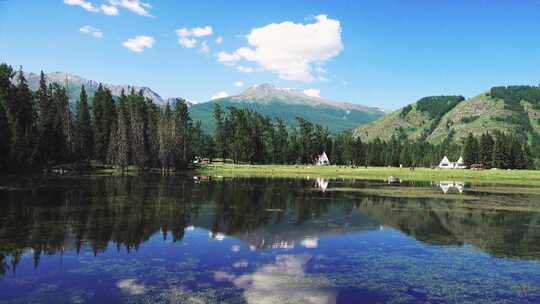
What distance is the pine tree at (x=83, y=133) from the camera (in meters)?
129

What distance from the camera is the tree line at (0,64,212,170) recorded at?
334 feet

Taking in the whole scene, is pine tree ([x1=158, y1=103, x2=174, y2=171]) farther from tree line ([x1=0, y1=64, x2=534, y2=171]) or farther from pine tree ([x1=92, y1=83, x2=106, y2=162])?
pine tree ([x1=92, y1=83, x2=106, y2=162])

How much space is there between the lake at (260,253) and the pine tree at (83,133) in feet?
260

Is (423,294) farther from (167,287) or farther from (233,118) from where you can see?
(233,118)

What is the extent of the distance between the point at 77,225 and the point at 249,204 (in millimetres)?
23214

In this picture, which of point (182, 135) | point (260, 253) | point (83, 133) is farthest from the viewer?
point (182, 135)

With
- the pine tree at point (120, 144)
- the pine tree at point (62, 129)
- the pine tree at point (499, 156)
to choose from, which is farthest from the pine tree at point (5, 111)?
the pine tree at point (499, 156)

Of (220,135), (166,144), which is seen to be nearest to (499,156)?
(220,135)

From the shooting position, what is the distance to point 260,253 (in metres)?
29.1

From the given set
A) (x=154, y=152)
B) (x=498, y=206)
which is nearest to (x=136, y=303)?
(x=498, y=206)

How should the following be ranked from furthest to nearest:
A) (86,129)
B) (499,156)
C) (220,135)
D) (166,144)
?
(499,156) → (220,135) → (166,144) → (86,129)

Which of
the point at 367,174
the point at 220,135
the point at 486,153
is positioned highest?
the point at 220,135

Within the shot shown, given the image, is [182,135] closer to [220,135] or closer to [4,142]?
[220,135]

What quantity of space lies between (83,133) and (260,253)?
115179 mm
